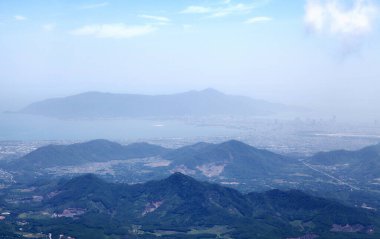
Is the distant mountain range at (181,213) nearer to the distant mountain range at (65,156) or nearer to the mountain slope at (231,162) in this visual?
the distant mountain range at (65,156)

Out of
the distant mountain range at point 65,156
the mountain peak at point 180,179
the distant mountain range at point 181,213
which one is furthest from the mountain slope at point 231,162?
the distant mountain range at point 181,213

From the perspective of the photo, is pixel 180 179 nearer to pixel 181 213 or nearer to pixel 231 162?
pixel 181 213

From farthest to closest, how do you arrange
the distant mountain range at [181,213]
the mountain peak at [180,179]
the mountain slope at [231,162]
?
the mountain slope at [231,162]
the mountain peak at [180,179]
the distant mountain range at [181,213]

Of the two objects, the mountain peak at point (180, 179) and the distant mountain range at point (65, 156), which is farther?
the distant mountain range at point (65, 156)

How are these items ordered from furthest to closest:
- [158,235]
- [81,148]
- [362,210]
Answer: [81,148] < [362,210] < [158,235]

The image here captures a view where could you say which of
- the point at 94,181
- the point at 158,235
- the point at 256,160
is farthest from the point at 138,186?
the point at 256,160

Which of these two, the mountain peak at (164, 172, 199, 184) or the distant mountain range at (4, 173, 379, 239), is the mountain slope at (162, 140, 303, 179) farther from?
the distant mountain range at (4, 173, 379, 239)

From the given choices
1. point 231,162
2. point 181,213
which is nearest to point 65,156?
point 231,162

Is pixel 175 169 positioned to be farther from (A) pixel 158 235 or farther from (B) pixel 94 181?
(A) pixel 158 235
